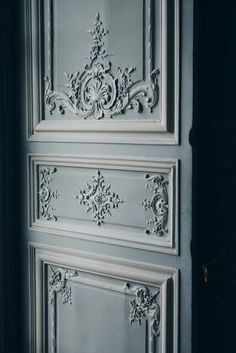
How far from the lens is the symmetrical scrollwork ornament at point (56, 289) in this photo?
1575mm

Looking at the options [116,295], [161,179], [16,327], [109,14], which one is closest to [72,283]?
[116,295]

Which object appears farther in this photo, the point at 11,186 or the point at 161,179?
the point at 11,186

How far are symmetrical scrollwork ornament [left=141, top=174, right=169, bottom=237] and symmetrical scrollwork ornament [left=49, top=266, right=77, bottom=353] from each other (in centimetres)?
36

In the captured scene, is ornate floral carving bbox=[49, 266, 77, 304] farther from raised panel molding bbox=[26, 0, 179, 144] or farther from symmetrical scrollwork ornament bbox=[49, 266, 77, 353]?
raised panel molding bbox=[26, 0, 179, 144]

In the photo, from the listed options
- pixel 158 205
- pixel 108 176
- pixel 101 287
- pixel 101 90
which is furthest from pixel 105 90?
pixel 101 287

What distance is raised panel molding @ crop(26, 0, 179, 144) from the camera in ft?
4.23

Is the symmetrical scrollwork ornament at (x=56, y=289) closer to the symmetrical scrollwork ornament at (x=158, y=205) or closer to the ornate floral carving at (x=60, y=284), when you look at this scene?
the ornate floral carving at (x=60, y=284)

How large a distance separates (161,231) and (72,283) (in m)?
0.38

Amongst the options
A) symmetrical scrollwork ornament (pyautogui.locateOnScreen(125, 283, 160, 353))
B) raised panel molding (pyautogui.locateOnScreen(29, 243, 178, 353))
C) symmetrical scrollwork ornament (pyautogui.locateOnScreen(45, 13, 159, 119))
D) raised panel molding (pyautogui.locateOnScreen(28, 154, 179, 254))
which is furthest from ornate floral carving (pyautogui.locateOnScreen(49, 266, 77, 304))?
symmetrical scrollwork ornament (pyautogui.locateOnScreen(45, 13, 159, 119))
